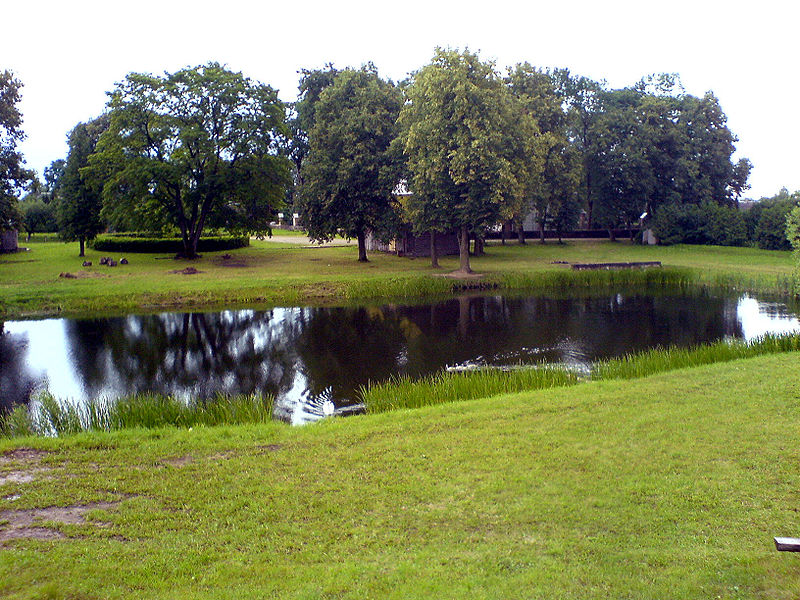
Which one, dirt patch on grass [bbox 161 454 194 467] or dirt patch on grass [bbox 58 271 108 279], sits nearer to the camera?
dirt patch on grass [bbox 161 454 194 467]

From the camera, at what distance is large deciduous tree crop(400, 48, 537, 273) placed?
32750 millimetres

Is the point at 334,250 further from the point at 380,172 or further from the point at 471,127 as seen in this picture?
the point at 471,127

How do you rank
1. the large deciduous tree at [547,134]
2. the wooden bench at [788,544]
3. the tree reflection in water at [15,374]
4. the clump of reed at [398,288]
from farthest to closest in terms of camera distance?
the large deciduous tree at [547,134] → the clump of reed at [398,288] → the tree reflection in water at [15,374] → the wooden bench at [788,544]

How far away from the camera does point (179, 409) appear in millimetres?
11648

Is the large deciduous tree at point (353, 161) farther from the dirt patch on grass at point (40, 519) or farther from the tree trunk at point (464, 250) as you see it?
the dirt patch on grass at point (40, 519)

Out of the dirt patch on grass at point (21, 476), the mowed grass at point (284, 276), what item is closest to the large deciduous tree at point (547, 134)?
the mowed grass at point (284, 276)

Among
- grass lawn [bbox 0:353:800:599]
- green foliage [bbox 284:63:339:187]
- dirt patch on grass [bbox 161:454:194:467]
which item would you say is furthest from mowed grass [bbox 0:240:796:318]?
dirt patch on grass [bbox 161:454:194:467]

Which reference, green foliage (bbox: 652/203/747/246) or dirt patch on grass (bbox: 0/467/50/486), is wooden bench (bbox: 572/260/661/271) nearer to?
green foliage (bbox: 652/203/747/246)

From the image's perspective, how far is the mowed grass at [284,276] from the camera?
28.8 meters

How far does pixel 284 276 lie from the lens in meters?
34.2

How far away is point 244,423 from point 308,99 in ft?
137

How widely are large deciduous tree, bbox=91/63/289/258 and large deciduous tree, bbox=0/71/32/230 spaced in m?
4.11

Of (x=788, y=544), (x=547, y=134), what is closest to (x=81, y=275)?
(x=547, y=134)

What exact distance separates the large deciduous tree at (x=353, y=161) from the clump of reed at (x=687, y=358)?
23.7 metres
